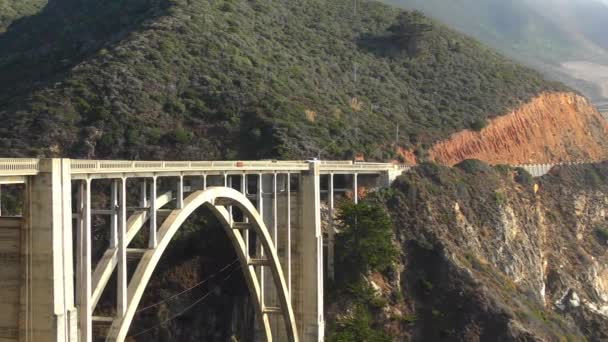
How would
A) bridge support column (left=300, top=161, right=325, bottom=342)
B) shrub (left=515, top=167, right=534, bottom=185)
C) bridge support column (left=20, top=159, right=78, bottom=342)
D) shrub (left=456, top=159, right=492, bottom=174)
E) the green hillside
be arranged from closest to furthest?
bridge support column (left=20, top=159, right=78, bottom=342), bridge support column (left=300, top=161, right=325, bottom=342), shrub (left=456, top=159, right=492, bottom=174), shrub (left=515, top=167, right=534, bottom=185), the green hillside

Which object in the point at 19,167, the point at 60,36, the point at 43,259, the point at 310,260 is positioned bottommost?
the point at 310,260

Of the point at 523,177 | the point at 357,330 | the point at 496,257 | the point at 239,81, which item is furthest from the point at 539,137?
the point at 357,330

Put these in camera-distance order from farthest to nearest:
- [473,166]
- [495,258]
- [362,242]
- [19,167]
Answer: [473,166], [495,258], [362,242], [19,167]

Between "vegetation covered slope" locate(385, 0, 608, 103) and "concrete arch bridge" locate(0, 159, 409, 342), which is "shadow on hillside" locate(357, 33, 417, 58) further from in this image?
"vegetation covered slope" locate(385, 0, 608, 103)

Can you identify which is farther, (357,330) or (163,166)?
(357,330)

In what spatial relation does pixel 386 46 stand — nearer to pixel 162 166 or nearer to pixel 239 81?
pixel 239 81

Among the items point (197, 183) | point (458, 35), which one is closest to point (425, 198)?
point (197, 183)

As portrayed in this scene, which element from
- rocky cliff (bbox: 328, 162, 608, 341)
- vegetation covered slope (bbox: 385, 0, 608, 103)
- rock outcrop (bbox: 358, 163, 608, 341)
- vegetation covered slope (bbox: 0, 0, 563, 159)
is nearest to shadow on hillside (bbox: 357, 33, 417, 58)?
vegetation covered slope (bbox: 0, 0, 563, 159)

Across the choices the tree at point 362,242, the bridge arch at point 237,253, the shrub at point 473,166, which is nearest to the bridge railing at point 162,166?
the bridge arch at point 237,253

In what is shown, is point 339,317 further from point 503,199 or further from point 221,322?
point 503,199
